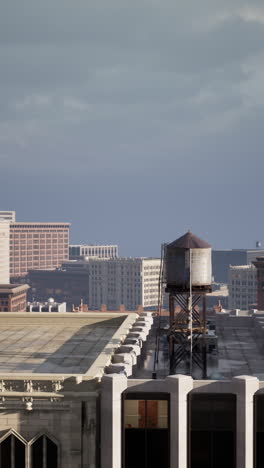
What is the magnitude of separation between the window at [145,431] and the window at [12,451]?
6.17 metres

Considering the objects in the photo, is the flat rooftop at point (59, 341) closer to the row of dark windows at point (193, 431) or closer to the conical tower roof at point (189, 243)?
the row of dark windows at point (193, 431)

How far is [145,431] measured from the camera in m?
48.8

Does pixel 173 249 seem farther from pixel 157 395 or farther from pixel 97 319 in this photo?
pixel 97 319

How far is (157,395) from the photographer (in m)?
48.5

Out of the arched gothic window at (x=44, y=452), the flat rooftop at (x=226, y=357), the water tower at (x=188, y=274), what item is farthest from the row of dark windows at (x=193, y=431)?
the water tower at (x=188, y=274)

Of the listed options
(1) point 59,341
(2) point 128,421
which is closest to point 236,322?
(1) point 59,341

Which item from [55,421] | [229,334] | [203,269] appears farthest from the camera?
[229,334]

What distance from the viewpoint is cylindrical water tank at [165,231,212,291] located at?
202ft

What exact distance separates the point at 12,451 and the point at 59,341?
85.9ft

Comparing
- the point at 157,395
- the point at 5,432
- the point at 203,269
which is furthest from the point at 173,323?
the point at 5,432

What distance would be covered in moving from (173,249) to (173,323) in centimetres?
641

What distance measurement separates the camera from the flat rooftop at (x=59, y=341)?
58.9 m

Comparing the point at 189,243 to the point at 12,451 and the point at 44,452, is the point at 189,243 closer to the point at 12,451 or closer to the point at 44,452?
the point at 44,452

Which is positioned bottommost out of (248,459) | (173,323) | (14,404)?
(248,459)
